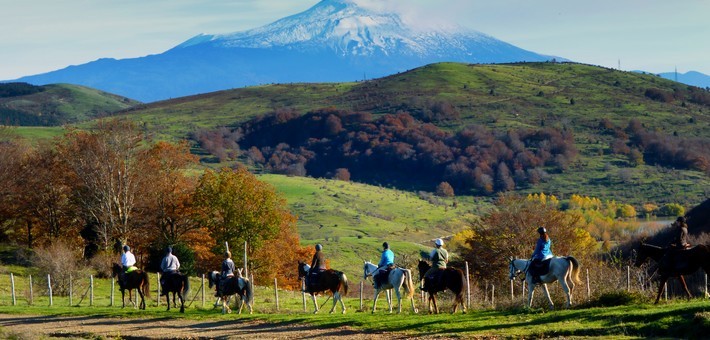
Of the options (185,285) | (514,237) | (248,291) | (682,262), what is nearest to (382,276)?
(248,291)

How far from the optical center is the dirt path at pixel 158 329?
88.7 ft

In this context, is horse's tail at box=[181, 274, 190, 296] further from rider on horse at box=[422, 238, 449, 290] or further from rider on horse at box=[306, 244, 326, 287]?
rider on horse at box=[422, 238, 449, 290]

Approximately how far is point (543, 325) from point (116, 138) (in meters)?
48.5

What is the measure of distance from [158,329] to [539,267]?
13.3m

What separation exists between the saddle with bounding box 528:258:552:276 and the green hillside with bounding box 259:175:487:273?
233ft

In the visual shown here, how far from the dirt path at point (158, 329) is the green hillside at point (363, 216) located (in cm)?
6463

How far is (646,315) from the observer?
871 inches

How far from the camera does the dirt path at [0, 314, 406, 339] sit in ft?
88.7

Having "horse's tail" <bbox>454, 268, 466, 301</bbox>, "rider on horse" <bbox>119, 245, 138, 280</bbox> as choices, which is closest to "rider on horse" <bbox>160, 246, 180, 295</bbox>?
"rider on horse" <bbox>119, 245, 138, 280</bbox>

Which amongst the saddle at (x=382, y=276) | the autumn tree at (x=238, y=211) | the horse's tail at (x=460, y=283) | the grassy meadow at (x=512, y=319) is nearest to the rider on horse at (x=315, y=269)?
the grassy meadow at (x=512, y=319)

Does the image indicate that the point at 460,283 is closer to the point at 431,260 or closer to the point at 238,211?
the point at 431,260

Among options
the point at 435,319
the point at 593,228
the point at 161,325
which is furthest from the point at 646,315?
the point at 593,228

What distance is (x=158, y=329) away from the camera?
30.5 metres

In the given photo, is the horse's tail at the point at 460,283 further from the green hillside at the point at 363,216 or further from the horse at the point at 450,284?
the green hillside at the point at 363,216
